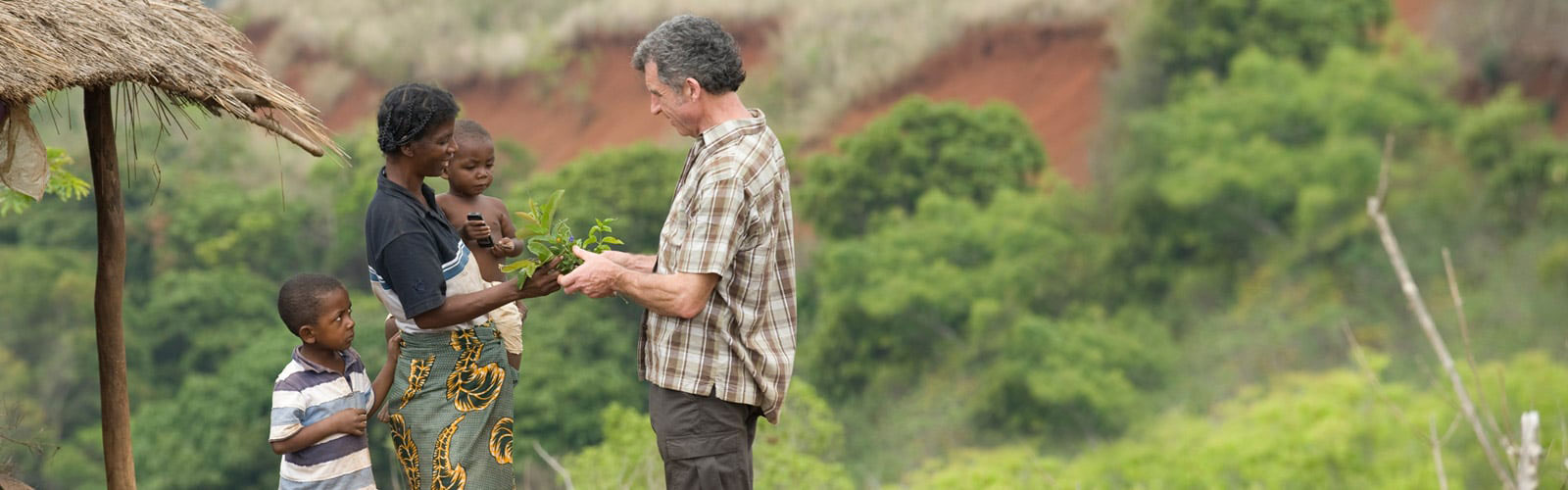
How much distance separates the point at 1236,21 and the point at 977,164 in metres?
6.26

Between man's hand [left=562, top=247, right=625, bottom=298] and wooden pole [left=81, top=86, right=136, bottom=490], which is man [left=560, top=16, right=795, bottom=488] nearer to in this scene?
man's hand [left=562, top=247, right=625, bottom=298]

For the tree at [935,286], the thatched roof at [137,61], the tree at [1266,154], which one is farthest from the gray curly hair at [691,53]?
the tree at [1266,154]

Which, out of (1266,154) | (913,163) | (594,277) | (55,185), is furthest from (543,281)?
(1266,154)

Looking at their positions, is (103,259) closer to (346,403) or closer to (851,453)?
(346,403)

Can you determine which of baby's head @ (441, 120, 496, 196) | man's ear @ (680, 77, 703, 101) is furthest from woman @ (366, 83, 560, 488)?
man's ear @ (680, 77, 703, 101)

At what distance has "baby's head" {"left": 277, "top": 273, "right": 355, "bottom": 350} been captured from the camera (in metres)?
3.22

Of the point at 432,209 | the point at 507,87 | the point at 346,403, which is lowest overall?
the point at 346,403

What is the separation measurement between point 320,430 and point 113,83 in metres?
1.27

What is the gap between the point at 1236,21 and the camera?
28.7 metres

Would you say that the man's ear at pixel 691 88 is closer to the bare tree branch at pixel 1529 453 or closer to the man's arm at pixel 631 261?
the man's arm at pixel 631 261

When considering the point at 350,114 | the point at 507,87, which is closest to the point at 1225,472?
the point at 507,87

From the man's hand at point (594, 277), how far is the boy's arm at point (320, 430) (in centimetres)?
63

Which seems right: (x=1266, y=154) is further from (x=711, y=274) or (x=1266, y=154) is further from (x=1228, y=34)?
(x=711, y=274)

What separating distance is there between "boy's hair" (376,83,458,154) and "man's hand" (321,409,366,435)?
0.57m
